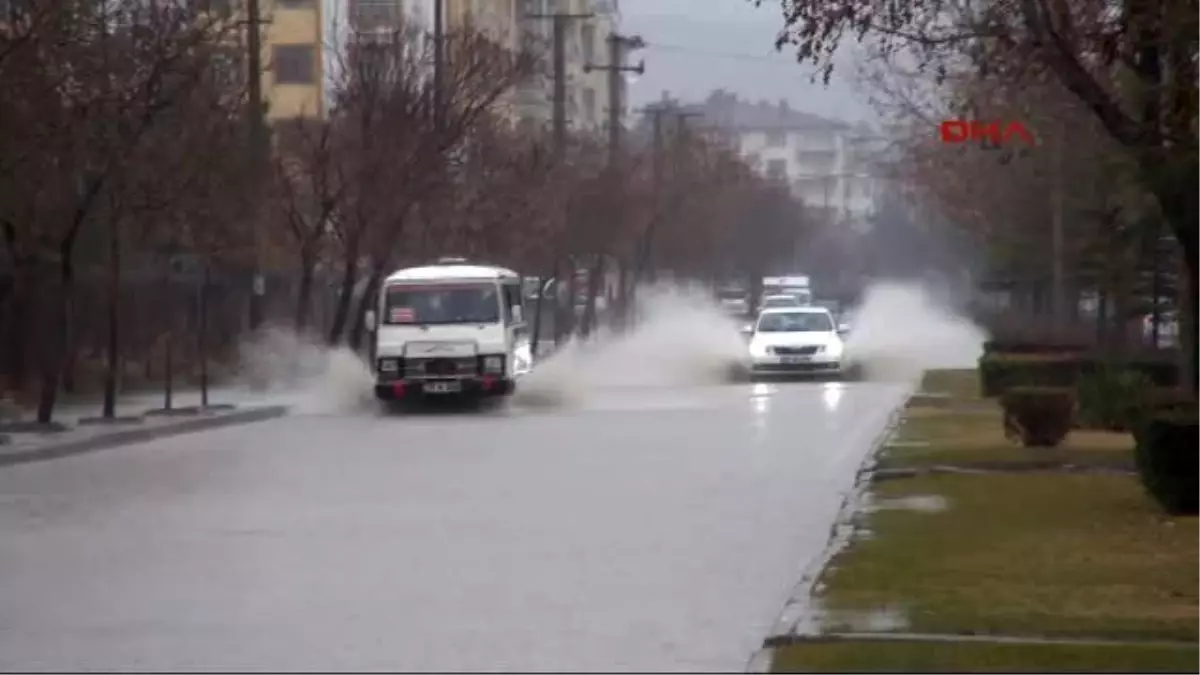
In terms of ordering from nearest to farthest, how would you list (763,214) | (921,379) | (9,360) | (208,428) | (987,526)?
(987,526) < (208,428) < (9,360) < (921,379) < (763,214)

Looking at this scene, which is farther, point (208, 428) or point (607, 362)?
point (607, 362)

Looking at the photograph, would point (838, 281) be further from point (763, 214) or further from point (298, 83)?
point (298, 83)

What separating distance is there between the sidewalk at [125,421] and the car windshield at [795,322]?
11.1 m

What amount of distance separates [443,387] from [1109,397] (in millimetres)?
12167

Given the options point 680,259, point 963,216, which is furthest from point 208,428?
point 680,259

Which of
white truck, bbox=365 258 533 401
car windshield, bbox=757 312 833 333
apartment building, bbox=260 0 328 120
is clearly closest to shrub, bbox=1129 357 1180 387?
white truck, bbox=365 258 533 401

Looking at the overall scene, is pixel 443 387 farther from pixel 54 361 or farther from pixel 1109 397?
pixel 1109 397

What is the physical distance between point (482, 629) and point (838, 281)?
6019 inches

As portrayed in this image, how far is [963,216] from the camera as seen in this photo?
63.3 m

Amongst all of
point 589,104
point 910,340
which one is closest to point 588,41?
point 589,104

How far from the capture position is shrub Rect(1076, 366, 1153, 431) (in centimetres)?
3131

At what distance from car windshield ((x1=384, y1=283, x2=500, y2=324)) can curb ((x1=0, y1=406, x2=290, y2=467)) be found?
259cm

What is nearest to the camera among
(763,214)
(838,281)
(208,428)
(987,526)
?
(987,526)

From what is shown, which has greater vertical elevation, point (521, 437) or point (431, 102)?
point (431, 102)
